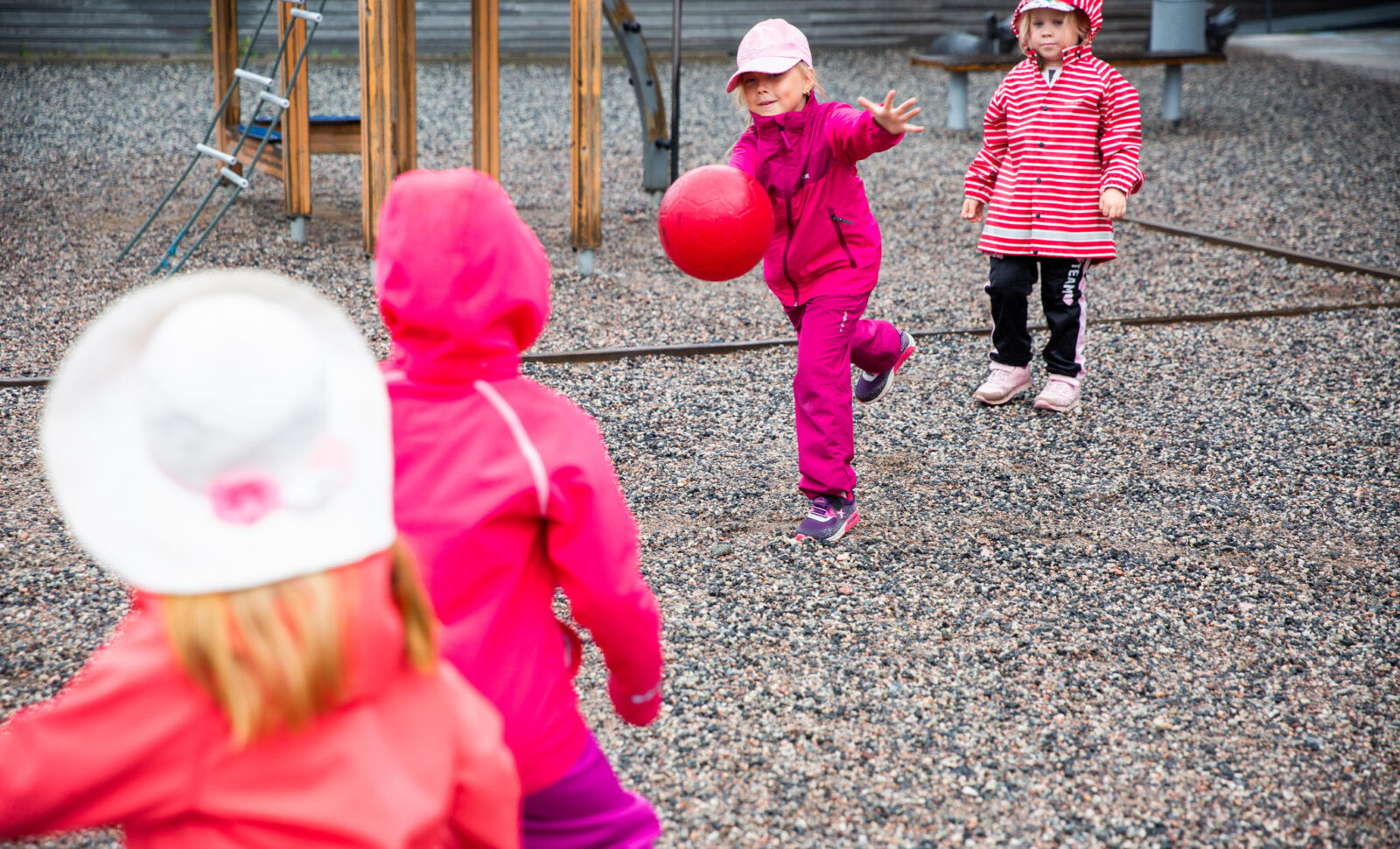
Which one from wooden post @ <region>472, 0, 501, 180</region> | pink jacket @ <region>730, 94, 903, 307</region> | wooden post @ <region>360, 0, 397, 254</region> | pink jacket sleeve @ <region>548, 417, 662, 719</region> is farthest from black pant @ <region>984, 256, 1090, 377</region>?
pink jacket sleeve @ <region>548, 417, 662, 719</region>

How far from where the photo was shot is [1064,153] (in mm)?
5055

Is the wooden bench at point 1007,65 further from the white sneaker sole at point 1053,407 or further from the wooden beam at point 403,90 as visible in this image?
the white sneaker sole at point 1053,407

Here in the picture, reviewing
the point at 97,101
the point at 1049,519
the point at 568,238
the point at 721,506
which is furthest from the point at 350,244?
the point at 97,101

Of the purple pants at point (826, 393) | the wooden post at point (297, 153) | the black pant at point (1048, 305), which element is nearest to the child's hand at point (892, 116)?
the purple pants at point (826, 393)

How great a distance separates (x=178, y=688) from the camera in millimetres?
1329

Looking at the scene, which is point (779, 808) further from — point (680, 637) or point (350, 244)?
point (350, 244)

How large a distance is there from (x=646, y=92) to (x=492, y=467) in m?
7.79

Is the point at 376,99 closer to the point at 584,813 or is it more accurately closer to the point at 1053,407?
the point at 1053,407

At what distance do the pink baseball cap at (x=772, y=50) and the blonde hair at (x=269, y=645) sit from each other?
2.76 meters

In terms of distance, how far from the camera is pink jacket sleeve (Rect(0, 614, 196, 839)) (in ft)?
4.32

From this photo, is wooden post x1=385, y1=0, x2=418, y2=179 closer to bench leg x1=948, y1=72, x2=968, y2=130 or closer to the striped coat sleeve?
the striped coat sleeve

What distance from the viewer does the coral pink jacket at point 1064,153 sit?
197 inches

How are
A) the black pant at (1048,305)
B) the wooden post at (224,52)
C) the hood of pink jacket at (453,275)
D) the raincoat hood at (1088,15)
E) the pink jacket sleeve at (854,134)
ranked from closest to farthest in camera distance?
the hood of pink jacket at (453,275), the pink jacket sleeve at (854,134), the raincoat hood at (1088,15), the black pant at (1048,305), the wooden post at (224,52)

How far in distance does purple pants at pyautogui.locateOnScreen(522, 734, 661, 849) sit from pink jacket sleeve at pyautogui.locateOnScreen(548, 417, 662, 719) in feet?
0.58
